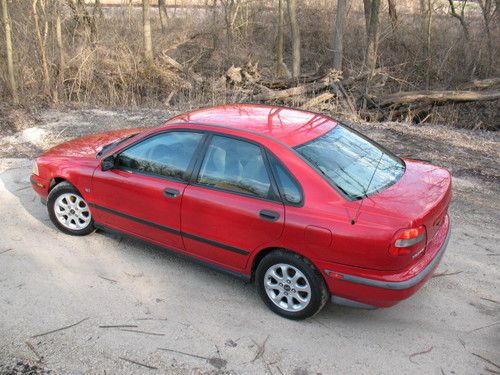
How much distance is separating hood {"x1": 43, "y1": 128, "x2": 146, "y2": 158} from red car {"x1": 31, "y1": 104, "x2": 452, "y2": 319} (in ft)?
0.89

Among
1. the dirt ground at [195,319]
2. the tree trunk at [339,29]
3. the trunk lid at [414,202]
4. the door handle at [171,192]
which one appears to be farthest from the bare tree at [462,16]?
the door handle at [171,192]

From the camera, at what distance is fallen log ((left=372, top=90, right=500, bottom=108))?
10656 millimetres

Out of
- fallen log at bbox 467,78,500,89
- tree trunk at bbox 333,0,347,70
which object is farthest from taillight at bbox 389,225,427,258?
tree trunk at bbox 333,0,347,70

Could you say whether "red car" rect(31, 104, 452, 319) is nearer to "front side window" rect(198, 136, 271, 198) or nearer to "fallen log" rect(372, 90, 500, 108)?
"front side window" rect(198, 136, 271, 198)

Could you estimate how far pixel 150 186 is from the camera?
458 cm

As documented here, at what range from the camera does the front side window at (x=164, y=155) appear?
4.46 m

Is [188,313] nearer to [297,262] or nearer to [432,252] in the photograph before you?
[297,262]

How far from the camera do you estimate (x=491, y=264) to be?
498 cm

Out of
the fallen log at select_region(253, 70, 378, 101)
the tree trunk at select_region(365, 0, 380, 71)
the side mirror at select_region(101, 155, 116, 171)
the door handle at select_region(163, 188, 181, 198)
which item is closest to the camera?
the door handle at select_region(163, 188, 181, 198)

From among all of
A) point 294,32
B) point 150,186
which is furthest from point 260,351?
point 294,32

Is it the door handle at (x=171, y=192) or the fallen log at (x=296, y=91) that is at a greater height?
the fallen log at (x=296, y=91)

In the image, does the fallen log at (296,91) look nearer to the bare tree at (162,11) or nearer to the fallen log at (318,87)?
the fallen log at (318,87)

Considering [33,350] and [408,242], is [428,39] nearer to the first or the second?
[408,242]

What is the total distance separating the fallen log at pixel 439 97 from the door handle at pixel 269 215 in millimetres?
7791
